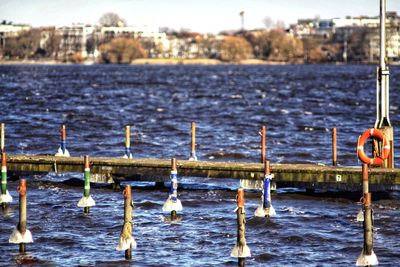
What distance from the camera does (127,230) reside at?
2789cm

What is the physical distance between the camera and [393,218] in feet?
115

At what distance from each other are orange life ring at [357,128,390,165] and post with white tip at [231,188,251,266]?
31.0 ft

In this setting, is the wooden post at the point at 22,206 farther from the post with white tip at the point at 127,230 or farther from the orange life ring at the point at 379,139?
the orange life ring at the point at 379,139

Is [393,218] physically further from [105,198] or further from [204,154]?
[204,154]

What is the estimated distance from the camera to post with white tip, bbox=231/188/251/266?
2669cm

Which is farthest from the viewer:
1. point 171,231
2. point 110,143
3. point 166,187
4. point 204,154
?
point 110,143

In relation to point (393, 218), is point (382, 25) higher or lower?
higher

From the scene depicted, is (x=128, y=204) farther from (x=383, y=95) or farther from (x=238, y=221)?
(x=383, y=95)

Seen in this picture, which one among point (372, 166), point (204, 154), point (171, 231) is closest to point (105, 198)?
point (171, 231)

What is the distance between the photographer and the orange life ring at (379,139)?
120 ft

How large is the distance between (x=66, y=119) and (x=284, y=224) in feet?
172

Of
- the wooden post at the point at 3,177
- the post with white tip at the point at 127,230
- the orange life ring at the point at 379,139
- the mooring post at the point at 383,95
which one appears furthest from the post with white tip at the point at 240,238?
the mooring post at the point at 383,95

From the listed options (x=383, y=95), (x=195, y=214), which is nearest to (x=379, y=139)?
(x=383, y=95)

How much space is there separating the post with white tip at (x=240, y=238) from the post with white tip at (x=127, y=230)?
2579mm
